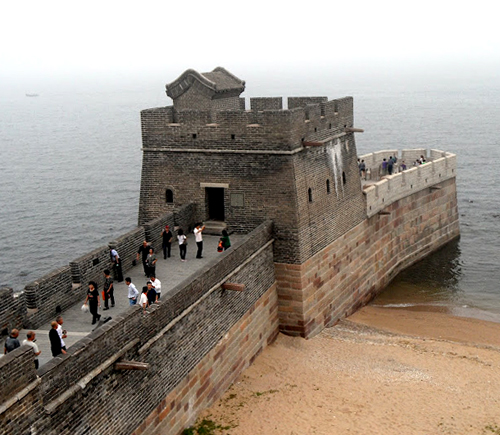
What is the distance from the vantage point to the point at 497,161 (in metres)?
73.3

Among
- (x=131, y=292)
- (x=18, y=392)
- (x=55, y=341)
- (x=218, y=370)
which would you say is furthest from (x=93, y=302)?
(x=18, y=392)

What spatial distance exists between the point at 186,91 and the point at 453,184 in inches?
686

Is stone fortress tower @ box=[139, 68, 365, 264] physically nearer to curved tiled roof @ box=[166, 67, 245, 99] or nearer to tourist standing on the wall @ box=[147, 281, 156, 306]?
curved tiled roof @ box=[166, 67, 245, 99]

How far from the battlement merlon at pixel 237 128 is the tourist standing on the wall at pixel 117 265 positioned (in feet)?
19.3

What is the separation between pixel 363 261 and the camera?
31000 mm

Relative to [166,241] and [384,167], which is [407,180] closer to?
[384,167]

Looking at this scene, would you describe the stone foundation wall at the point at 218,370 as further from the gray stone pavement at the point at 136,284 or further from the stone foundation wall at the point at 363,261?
the gray stone pavement at the point at 136,284

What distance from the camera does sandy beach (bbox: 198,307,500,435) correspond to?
66.7ft

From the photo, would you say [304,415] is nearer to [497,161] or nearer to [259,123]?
[259,123]

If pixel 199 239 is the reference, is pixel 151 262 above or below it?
below

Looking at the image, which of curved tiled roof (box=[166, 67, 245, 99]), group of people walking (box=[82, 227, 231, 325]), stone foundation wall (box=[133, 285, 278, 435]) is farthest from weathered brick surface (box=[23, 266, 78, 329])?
curved tiled roof (box=[166, 67, 245, 99])

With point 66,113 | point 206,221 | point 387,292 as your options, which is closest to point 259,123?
point 206,221

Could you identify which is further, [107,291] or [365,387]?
[365,387]

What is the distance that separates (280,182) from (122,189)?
41.5 metres
